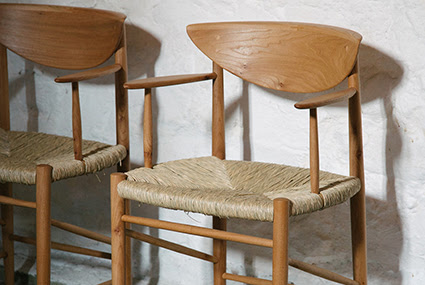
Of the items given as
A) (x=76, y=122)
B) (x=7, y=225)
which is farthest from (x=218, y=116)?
(x=7, y=225)

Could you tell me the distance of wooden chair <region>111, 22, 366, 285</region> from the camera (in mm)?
1266

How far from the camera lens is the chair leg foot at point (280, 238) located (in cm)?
121

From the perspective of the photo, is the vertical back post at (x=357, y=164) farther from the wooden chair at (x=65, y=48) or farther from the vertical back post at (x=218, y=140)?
the wooden chair at (x=65, y=48)

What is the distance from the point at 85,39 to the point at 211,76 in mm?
415

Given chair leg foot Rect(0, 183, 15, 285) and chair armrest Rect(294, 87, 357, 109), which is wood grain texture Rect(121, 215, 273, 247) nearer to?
chair armrest Rect(294, 87, 357, 109)

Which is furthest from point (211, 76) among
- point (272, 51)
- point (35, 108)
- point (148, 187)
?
point (35, 108)

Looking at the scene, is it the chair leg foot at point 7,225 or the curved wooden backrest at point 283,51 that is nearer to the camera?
the curved wooden backrest at point 283,51

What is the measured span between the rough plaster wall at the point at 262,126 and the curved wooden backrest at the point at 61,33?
0.22m

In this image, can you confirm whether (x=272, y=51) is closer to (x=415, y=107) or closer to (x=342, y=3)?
(x=342, y=3)

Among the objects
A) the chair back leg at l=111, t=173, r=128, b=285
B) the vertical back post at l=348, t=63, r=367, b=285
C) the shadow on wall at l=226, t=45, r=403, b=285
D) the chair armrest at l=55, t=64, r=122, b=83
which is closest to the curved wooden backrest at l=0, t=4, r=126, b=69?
the chair armrest at l=55, t=64, r=122, b=83

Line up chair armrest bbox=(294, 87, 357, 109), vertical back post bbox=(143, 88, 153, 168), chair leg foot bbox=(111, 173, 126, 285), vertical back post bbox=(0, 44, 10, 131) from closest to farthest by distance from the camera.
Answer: chair armrest bbox=(294, 87, 357, 109)
chair leg foot bbox=(111, 173, 126, 285)
vertical back post bbox=(143, 88, 153, 168)
vertical back post bbox=(0, 44, 10, 131)

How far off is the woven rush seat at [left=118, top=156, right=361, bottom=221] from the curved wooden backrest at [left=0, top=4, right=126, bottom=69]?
49cm

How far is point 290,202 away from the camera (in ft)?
4.08

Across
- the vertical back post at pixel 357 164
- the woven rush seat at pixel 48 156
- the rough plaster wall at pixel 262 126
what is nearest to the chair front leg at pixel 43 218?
the woven rush seat at pixel 48 156
